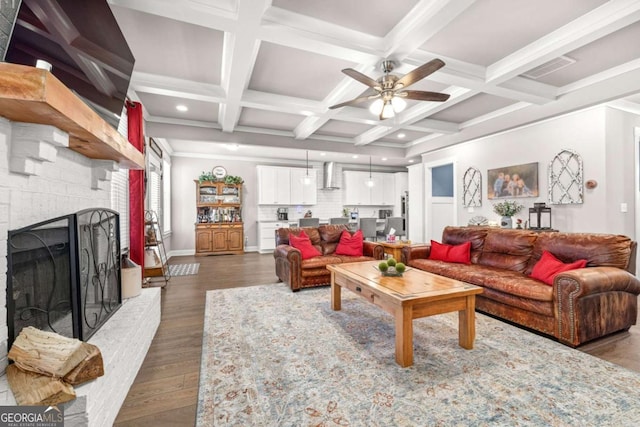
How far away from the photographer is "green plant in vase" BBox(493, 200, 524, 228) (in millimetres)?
4723

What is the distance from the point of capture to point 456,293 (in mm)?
2271

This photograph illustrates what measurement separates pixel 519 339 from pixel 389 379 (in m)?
1.40

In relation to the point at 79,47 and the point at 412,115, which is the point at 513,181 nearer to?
the point at 412,115

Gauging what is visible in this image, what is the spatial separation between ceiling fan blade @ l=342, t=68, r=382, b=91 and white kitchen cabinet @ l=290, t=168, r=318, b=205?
18.0 feet

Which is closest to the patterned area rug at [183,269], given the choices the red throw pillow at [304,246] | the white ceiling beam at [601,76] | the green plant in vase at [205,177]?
the red throw pillow at [304,246]

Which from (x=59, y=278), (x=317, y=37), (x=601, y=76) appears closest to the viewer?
(x=59, y=278)

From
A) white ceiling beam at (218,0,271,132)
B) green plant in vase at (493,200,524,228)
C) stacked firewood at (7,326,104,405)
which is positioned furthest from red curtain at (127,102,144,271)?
green plant in vase at (493,200,524,228)

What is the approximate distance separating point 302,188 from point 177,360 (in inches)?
254

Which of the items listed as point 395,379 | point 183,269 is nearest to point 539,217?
point 395,379

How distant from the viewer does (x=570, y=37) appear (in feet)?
8.34

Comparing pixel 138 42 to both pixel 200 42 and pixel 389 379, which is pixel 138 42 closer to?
pixel 200 42

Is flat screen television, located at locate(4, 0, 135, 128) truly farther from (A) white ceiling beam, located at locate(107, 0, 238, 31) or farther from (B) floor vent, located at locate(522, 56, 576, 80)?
(B) floor vent, located at locate(522, 56, 576, 80)

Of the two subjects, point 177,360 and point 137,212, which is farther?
point 137,212

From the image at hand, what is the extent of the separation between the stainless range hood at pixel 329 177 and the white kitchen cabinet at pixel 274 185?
1180mm
